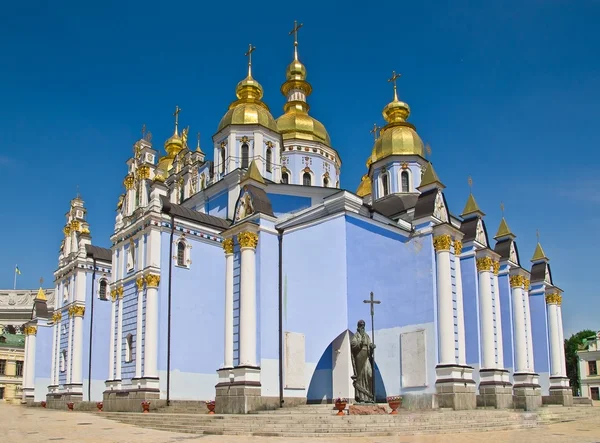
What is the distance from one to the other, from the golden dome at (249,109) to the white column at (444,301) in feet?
40.1

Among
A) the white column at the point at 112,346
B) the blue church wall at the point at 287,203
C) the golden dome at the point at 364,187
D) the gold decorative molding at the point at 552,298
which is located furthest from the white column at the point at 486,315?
the golden dome at the point at 364,187

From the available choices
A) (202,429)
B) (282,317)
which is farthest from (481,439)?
(282,317)

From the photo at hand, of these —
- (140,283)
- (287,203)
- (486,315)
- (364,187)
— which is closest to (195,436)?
(140,283)

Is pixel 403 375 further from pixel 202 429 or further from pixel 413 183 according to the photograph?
pixel 413 183

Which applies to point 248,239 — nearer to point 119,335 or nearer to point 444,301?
point 444,301

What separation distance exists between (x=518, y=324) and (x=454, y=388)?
9749mm

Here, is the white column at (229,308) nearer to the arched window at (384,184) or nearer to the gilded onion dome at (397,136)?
the arched window at (384,184)

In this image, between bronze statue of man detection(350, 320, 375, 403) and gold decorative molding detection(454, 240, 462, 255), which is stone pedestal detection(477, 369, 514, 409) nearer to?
gold decorative molding detection(454, 240, 462, 255)

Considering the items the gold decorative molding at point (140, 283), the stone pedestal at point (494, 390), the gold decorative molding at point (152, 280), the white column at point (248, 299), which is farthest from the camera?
the gold decorative molding at point (140, 283)

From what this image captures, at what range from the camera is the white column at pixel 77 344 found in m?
30.4

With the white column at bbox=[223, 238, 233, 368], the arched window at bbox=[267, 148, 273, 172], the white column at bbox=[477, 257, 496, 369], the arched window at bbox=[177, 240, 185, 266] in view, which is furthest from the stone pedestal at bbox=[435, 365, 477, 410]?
the arched window at bbox=[267, 148, 273, 172]

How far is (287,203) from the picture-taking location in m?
28.5

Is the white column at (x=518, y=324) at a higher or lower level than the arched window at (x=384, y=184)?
lower

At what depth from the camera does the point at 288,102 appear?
3753cm
